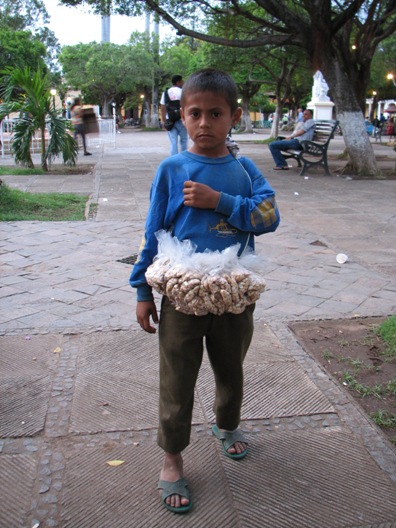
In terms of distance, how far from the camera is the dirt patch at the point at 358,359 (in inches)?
108

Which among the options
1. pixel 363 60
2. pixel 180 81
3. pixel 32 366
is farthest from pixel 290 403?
pixel 363 60

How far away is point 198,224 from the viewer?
1929 millimetres

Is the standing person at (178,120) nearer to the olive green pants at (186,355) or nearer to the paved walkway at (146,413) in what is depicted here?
the paved walkway at (146,413)

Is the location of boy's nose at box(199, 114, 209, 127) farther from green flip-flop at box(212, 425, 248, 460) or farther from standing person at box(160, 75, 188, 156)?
standing person at box(160, 75, 188, 156)

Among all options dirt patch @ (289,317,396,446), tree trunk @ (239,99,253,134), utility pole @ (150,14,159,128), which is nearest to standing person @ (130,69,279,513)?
dirt patch @ (289,317,396,446)

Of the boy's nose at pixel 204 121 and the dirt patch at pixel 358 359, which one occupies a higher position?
the boy's nose at pixel 204 121

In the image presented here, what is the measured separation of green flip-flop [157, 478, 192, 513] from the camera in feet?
6.55

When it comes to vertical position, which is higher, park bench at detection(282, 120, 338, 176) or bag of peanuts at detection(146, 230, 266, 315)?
park bench at detection(282, 120, 338, 176)

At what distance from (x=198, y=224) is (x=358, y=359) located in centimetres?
176

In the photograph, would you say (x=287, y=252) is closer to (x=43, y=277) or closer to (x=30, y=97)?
(x=43, y=277)

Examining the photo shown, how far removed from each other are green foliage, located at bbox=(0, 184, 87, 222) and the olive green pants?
5.19m

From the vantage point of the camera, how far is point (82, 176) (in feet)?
36.1

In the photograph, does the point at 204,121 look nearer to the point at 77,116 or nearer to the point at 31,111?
the point at 31,111

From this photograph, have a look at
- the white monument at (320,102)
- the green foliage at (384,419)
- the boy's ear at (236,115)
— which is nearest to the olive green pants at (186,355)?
the boy's ear at (236,115)
